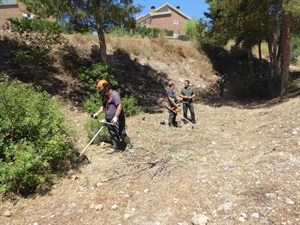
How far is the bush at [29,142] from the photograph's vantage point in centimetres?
466

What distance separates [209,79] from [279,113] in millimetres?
10641

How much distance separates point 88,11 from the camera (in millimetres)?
10375

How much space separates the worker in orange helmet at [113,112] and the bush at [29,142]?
3.03ft

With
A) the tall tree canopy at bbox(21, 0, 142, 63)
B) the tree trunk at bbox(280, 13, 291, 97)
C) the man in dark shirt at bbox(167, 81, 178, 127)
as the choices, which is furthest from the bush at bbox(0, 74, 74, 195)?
the tree trunk at bbox(280, 13, 291, 97)

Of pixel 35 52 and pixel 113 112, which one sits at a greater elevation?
pixel 35 52

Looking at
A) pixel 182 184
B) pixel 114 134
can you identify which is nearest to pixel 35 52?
pixel 114 134

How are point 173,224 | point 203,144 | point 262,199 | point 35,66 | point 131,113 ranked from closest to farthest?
point 173,224 → point 262,199 → point 203,144 → point 131,113 → point 35,66

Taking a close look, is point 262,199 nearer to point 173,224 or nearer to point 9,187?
point 173,224

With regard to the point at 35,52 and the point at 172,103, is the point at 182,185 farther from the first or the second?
the point at 35,52

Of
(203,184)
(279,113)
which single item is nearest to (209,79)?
(279,113)

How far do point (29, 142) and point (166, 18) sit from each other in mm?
46951

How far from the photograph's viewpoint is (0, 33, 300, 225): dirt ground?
399 cm

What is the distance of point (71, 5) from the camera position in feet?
33.8

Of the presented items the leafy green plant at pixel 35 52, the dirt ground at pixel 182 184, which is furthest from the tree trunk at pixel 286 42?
the leafy green plant at pixel 35 52
